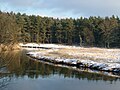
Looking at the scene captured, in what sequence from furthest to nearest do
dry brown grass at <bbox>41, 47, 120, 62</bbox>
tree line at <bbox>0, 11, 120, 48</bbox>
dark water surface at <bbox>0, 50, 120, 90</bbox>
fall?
tree line at <bbox>0, 11, 120, 48</bbox> → dry brown grass at <bbox>41, 47, 120, 62</bbox> → dark water surface at <bbox>0, 50, 120, 90</bbox>

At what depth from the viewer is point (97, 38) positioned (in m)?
120

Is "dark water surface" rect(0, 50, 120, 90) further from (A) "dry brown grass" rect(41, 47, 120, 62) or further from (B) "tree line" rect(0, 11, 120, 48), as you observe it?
(B) "tree line" rect(0, 11, 120, 48)

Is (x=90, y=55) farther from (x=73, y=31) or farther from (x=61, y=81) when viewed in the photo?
(x=73, y=31)

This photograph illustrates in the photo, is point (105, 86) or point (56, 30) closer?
point (105, 86)

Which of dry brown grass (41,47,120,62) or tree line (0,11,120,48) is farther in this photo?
tree line (0,11,120,48)

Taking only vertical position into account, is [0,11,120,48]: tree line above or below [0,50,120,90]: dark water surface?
above

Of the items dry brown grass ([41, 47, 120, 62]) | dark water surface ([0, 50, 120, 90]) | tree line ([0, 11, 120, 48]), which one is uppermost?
tree line ([0, 11, 120, 48])

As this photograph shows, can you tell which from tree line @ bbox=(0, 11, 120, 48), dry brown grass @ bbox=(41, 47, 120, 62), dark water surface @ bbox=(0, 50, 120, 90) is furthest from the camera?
tree line @ bbox=(0, 11, 120, 48)

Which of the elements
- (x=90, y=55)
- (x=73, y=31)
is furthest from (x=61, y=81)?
(x=73, y=31)

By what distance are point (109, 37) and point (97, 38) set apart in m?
8.59

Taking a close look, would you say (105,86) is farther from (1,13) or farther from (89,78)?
(1,13)

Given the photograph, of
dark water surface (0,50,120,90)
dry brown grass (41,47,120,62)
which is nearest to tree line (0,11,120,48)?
dry brown grass (41,47,120,62)

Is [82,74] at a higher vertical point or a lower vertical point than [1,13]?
lower

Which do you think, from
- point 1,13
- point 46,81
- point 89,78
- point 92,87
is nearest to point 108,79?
point 89,78
